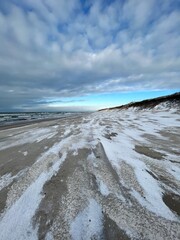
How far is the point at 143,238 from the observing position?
5.34 feet

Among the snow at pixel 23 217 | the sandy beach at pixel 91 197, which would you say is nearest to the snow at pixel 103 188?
the sandy beach at pixel 91 197

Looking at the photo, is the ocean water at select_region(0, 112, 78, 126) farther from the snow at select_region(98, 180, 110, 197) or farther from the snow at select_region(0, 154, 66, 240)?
the snow at select_region(98, 180, 110, 197)

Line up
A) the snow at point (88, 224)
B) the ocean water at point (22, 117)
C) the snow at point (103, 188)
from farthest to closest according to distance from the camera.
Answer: the ocean water at point (22, 117), the snow at point (103, 188), the snow at point (88, 224)

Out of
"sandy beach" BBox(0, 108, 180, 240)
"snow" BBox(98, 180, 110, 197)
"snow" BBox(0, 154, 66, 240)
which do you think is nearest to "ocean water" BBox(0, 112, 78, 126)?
"sandy beach" BBox(0, 108, 180, 240)

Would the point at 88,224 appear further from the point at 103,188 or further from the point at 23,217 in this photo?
the point at 23,217

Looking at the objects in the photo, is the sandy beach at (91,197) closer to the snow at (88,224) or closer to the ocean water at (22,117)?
the snow at (88,224)

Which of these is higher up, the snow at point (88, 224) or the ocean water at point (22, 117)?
the snow at point (88, 224)

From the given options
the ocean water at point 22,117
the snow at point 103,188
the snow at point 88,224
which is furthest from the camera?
the ocean water at point 22,117

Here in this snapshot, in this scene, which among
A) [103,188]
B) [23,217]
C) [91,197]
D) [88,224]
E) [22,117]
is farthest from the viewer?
[22,117]

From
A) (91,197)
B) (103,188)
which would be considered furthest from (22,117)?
(91,197)

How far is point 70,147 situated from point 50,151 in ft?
2.35

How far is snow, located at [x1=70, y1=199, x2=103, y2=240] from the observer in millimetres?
1695

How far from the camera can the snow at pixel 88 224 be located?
5.56ft

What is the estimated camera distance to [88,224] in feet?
6.06
